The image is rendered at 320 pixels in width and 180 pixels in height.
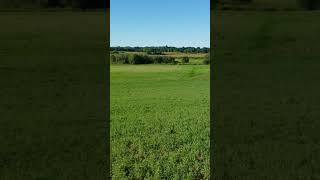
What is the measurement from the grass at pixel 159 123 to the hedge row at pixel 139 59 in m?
0.23

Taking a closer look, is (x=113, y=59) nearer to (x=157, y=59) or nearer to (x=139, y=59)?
(x=139, y=59)

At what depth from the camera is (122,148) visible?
6246 millimetres

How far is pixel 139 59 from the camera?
12789 millimetres
